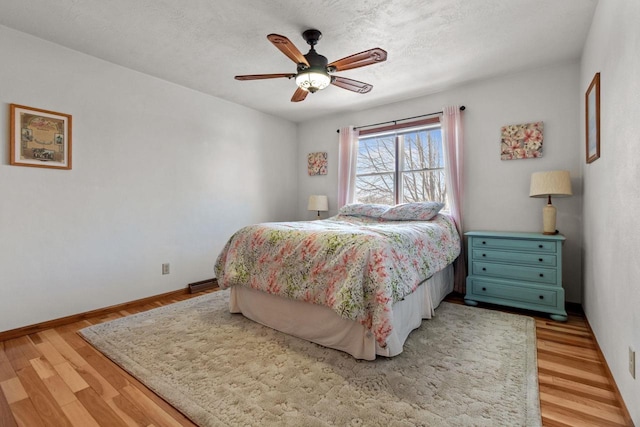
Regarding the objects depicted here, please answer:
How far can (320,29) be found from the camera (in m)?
2.33

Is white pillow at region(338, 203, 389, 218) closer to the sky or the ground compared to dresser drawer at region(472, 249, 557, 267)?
closer to the sky

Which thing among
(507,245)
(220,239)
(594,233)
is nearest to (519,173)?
(507,245)

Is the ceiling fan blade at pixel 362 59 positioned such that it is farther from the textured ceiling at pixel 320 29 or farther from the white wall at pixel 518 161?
the white wall at pixel 518 161

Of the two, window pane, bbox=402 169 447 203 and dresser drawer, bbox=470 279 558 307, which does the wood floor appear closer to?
dresser drawer, bbox=470 279 558 307

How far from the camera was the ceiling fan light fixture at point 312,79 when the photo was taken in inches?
89.9

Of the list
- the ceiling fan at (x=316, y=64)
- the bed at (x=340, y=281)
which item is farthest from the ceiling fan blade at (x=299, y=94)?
the bed at (x=340, y=281)

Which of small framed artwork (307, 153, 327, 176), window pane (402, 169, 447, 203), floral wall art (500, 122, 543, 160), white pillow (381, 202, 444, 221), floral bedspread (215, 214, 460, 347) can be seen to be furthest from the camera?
small framed artwork (307, 153, 327, 176)

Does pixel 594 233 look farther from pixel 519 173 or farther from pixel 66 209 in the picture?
pixel 66 209

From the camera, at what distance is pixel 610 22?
5.67ft

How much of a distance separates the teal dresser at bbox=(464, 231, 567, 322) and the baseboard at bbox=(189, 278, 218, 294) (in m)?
3.00

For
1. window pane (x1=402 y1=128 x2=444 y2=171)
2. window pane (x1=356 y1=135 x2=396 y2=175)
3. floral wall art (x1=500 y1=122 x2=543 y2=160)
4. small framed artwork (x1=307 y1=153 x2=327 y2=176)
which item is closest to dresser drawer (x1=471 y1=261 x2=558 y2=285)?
floral wall art (x1=500 y1=122 x2=543 y2=160)

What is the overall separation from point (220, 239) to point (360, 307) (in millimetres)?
2709

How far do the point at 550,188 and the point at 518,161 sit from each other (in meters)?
0.59

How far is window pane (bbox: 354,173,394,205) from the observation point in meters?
4.13
